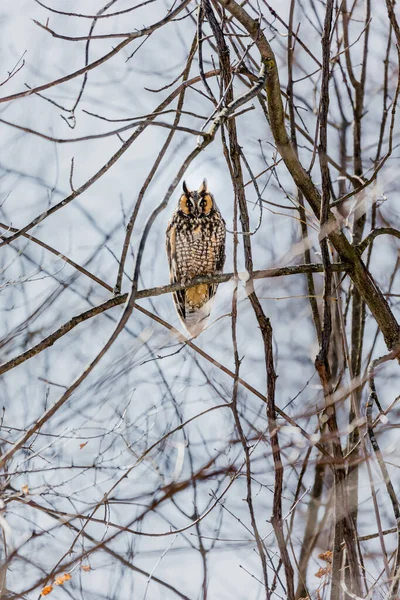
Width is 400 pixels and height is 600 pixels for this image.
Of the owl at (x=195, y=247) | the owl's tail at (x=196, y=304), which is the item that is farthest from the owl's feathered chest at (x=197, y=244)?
the owl's tail at (x=196, y=304)

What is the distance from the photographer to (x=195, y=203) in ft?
14.4

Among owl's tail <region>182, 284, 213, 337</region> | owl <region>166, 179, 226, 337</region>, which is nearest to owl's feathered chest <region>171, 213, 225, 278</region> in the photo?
owl <region>166, 179, 226, 337</region>

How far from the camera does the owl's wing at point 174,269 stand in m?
4.44

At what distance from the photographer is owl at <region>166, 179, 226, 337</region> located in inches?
173

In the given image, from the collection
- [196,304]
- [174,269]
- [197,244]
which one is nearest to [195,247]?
[197,244]

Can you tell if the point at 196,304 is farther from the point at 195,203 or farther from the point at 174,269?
the point at 195,203

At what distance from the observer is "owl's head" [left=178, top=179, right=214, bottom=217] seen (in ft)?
14.4

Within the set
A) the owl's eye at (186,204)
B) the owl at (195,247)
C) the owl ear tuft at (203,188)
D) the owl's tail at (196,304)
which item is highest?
the owl ear tuft at (203,188)

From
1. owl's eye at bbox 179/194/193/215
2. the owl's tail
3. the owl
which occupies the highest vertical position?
owl's eye at bbox 179/194/193/215

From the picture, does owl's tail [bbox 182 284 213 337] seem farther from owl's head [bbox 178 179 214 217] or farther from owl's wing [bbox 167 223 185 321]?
owl's head [bbox 178 179 214 217]

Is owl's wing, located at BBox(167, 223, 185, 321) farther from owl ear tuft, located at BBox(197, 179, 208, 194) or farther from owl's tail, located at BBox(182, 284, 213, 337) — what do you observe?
owl ear tuft, located at BBox(197, 179, 208, 194)

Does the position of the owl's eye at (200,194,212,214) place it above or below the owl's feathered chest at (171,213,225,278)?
above

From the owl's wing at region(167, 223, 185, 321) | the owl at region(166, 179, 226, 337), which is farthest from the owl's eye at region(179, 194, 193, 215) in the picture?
the owl's wing at region(167, 223, 185, 321)

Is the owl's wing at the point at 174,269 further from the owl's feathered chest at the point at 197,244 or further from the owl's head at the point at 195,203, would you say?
the owl's head at the point at 195,203
